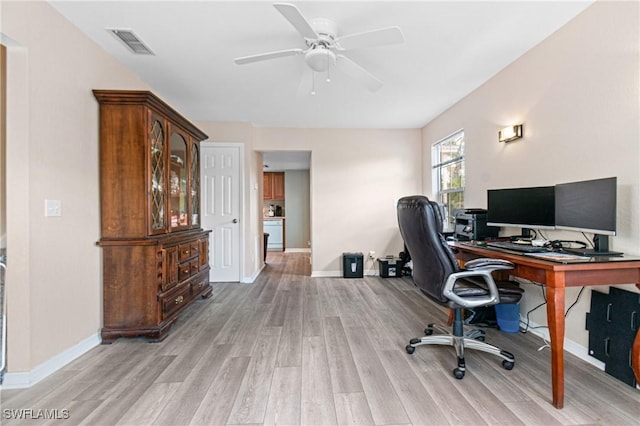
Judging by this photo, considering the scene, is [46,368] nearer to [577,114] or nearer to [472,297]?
[472,297]

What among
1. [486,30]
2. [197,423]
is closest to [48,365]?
[197,423]

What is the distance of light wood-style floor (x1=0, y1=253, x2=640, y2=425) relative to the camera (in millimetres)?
1465

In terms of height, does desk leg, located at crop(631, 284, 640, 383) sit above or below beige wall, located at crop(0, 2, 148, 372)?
below

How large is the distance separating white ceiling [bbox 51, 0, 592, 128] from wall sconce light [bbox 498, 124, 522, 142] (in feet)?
2.09

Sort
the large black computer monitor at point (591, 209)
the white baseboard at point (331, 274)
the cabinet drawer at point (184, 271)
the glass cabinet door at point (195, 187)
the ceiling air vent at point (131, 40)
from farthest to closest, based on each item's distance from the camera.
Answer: the white baseboard at point (331, 274) < the glass cabinet door at point (195, 187) < the cabinet drawer at point (184, 271) < the ceiling air vent at point (131, 40) < the large black computer monitor at point (591, 209)

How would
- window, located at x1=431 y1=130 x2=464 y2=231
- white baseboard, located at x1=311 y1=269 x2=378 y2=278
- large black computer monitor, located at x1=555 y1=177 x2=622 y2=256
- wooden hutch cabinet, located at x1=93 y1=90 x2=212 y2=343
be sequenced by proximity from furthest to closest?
white baseboard, located at x1=311 y1=269 x2=378 y2=278
window, located at x1=431 y1=130 x2=464 y2=231
wooden hutch cabinet, located at x1=93 y1=90 x2=212 y2=343
large black computer monitor, located at x1=555 y1=177 x2=622 y2=256

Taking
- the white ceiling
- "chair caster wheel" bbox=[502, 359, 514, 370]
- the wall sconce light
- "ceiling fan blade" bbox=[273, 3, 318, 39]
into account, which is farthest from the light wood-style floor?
the white ceiling

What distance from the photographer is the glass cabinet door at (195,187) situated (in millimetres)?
3305

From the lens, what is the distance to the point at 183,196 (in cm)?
307

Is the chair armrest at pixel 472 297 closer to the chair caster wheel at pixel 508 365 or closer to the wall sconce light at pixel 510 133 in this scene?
the chair caster wheel at pixel 508 365

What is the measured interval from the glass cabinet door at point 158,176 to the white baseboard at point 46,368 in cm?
99

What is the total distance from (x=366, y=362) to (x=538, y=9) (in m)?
2.82

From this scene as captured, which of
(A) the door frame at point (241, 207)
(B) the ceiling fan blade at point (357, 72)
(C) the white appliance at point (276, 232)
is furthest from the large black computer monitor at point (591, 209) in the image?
(C) the white appliance at point (276, 232)

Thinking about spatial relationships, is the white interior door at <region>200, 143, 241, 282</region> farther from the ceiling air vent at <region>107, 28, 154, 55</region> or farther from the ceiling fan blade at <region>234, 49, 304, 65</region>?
the ceiling fan blade at <region>234, 49, 304, 65</region>
